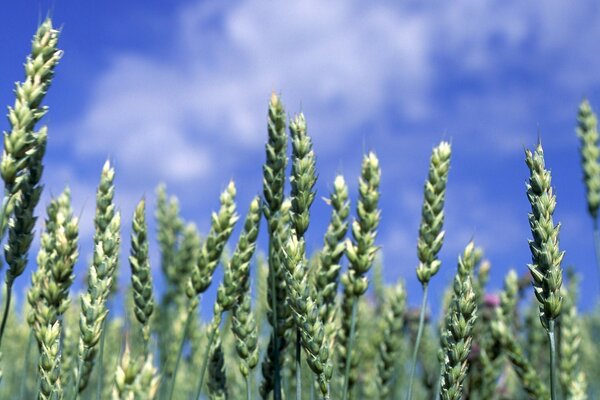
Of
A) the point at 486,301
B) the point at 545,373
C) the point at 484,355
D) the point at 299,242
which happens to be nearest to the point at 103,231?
the point at 299,242

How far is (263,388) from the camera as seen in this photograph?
2719mm

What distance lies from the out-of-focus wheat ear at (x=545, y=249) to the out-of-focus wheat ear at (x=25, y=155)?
147cm

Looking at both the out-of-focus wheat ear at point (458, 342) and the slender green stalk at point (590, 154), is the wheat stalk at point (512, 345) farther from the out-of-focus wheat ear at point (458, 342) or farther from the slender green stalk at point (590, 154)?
the out-of-focus wheat ear at point (458, 342)

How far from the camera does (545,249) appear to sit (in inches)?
79.4

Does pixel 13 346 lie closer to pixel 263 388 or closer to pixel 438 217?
pixel 263 388

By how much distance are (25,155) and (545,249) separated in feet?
5.01

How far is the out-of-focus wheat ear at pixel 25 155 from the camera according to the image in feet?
6.97

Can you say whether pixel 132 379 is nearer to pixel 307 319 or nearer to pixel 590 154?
pixel 307 319

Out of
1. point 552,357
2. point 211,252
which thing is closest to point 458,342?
point 552,357

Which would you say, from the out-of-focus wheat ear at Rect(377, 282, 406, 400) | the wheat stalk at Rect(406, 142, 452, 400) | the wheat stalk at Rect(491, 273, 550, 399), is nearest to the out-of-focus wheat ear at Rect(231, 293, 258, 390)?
the wheat stalk at Rect(406, 142, 452, 400)

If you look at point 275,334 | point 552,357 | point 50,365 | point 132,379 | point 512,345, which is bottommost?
point 132,379

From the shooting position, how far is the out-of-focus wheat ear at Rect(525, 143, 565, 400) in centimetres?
201

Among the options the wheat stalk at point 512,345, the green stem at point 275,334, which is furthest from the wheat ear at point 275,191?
the wheat stalk at point 512,345

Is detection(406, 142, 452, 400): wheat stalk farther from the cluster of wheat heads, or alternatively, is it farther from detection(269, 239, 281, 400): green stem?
detection(269, 239, 281, 400): green stem
